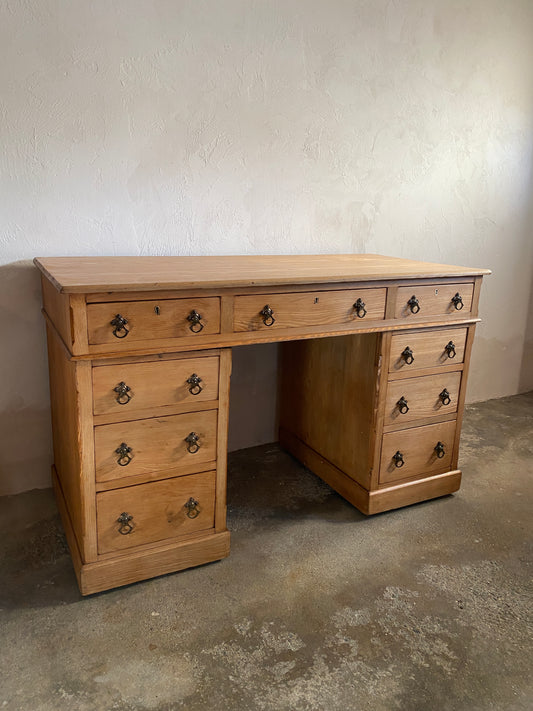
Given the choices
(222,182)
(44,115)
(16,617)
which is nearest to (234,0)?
(222,182)

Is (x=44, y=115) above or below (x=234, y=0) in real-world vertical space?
below

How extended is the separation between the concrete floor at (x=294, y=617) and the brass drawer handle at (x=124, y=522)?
190 mm

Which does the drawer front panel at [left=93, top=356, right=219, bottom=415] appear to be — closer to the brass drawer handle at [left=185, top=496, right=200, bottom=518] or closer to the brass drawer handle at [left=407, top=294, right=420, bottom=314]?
the brass drawer handle at [left=185, top=496, right=200, bottom=518]

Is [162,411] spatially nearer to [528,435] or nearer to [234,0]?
[234,0]

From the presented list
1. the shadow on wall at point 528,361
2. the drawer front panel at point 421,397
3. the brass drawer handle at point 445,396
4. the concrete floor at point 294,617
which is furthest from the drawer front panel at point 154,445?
the shadow on wall at point 528,361

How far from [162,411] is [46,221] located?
0.86m

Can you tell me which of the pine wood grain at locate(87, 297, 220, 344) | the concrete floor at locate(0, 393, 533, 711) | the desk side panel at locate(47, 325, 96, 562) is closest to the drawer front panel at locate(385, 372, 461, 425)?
the concrete floor at locate(0, 393, 533, 711)

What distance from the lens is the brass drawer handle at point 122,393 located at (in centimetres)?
162

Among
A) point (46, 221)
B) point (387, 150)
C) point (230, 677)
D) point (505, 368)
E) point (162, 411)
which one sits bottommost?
point (230, 677)

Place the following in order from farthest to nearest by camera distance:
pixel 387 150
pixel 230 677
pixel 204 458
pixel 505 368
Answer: pixel 505 368
pixel 387 150
pixel 204 458
pixel 230 677

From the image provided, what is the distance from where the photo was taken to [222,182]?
91.8 inches

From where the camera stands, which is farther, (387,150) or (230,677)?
(387,150)

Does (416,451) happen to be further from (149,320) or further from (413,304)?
(149,320)

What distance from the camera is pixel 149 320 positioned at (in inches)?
62.9
